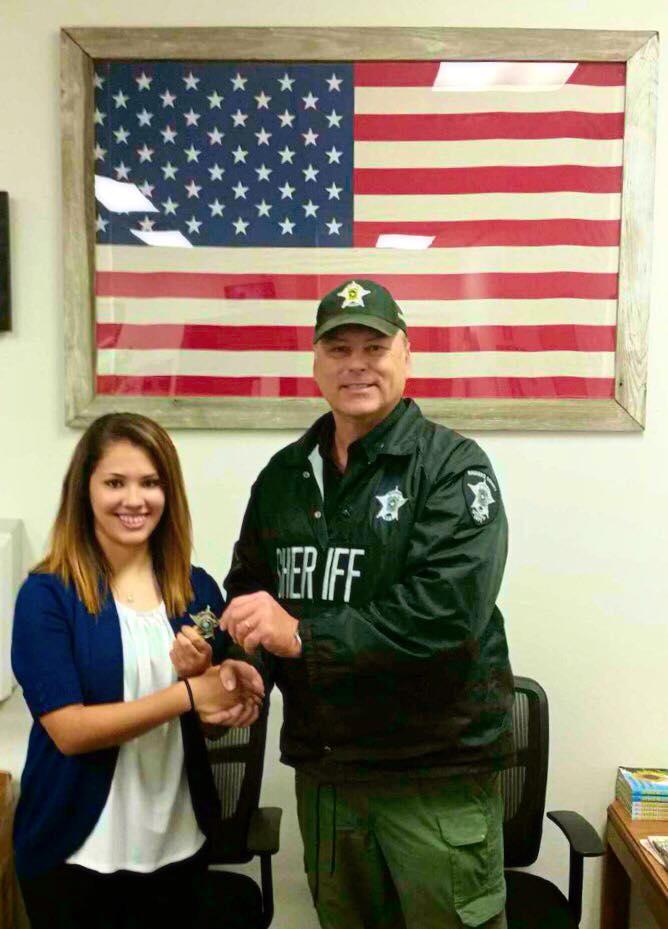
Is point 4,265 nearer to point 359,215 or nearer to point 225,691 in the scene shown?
point 359,215

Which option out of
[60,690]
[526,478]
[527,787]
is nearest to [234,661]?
[60,690]

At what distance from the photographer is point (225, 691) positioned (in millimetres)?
1411

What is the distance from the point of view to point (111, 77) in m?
2.06

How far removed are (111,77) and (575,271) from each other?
4.38 ft

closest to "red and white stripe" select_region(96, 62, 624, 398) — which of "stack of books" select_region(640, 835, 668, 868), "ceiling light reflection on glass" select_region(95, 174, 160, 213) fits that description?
"ceiling light reflection on glass" select_region(95, 174, 160, 213)

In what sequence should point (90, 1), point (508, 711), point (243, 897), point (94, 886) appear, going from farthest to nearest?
1. point (90, 1)
2. point (243, 897)
3. point (508, 711)
4. point (94, 886)

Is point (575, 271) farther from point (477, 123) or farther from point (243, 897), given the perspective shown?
point (243, 897)

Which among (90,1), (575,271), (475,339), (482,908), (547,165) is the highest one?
(90,1)

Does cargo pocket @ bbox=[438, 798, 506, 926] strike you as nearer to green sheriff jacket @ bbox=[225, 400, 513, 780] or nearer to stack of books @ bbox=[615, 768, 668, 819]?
green sheriff jacket @ bbox=[225, 400, 513, 780]

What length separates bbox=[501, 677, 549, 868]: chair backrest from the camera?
1936 mm

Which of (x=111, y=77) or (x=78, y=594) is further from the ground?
(x=111, y=77)

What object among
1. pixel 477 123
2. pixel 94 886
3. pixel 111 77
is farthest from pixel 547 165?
pixel 94 886

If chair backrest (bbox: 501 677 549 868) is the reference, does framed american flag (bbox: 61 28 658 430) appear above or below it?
above

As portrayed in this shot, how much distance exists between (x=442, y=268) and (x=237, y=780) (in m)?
1.41
